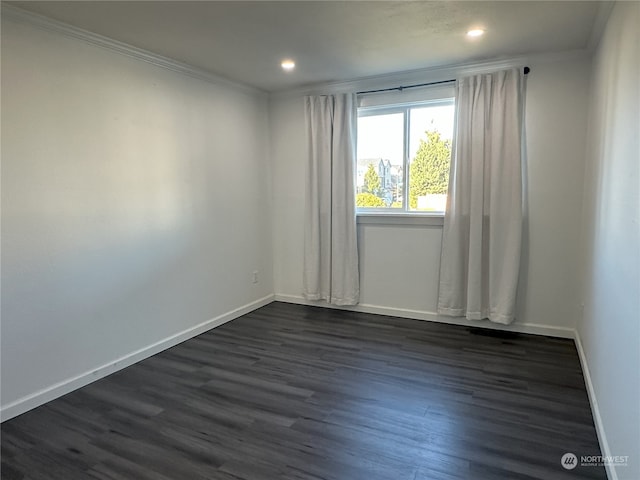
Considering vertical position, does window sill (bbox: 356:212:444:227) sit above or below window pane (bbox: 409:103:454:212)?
below

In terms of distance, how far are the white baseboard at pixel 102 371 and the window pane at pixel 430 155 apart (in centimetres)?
229

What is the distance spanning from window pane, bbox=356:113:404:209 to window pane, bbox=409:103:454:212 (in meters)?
0.14

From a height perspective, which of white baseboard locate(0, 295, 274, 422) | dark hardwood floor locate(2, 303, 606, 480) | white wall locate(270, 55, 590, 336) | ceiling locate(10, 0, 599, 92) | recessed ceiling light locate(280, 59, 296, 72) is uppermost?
recessed ceiling light locate(280, 59, 296, 72)

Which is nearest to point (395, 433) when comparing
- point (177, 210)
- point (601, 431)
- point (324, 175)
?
point (601, 431)

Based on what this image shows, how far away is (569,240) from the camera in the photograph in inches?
135

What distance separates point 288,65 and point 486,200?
2159mm

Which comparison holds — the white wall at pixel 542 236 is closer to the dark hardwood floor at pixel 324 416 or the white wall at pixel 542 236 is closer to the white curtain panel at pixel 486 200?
the white curtain panel at pixel 486 200

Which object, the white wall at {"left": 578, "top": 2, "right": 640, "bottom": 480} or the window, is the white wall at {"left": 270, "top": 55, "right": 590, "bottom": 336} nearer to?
the window

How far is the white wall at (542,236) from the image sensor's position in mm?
3348

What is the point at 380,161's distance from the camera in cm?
422

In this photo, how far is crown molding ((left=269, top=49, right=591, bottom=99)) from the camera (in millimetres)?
3332

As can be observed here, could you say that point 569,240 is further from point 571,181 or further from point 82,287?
point 82,287

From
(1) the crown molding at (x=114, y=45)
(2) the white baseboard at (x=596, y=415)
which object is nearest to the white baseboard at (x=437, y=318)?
(2) the white baseboard at (x=596, y=415)

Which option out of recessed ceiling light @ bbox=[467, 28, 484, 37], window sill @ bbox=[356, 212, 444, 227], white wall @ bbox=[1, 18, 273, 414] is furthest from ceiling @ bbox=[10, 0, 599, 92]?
window sill @ bbox=[356, 212, 444, 227]
